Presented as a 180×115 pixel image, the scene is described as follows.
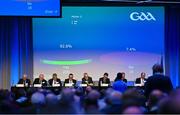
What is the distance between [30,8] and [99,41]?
4.05 metres

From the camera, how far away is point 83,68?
49.1 ft

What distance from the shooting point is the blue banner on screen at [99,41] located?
1486 cm

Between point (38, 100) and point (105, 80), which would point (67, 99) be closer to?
point (38, 100)

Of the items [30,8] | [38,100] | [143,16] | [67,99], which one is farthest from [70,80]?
[67,99]

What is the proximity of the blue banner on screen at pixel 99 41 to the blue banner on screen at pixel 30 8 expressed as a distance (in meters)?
3.42

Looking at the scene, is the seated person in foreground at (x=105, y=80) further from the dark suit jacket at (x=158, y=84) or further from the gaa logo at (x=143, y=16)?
the dark suit jacket at (x=158, y=84)

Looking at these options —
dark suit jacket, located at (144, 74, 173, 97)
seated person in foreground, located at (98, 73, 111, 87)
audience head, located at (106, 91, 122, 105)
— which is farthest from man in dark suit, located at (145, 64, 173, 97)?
seated person in foreground, located at (98, 73, 111, 87)

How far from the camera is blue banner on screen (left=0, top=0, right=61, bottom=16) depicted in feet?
37.2

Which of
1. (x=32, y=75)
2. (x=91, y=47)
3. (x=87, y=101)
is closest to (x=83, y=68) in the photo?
(x=91, y=47)

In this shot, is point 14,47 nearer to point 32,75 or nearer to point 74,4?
point 32,75

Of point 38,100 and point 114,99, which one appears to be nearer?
point 114,99

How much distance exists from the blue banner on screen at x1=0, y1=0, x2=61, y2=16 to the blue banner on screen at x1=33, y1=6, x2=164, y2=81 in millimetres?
3416

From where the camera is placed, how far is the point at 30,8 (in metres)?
11.4

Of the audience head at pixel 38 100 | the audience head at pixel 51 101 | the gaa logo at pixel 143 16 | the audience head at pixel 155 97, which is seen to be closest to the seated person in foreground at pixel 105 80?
the gaa logo at pixel 143 16
